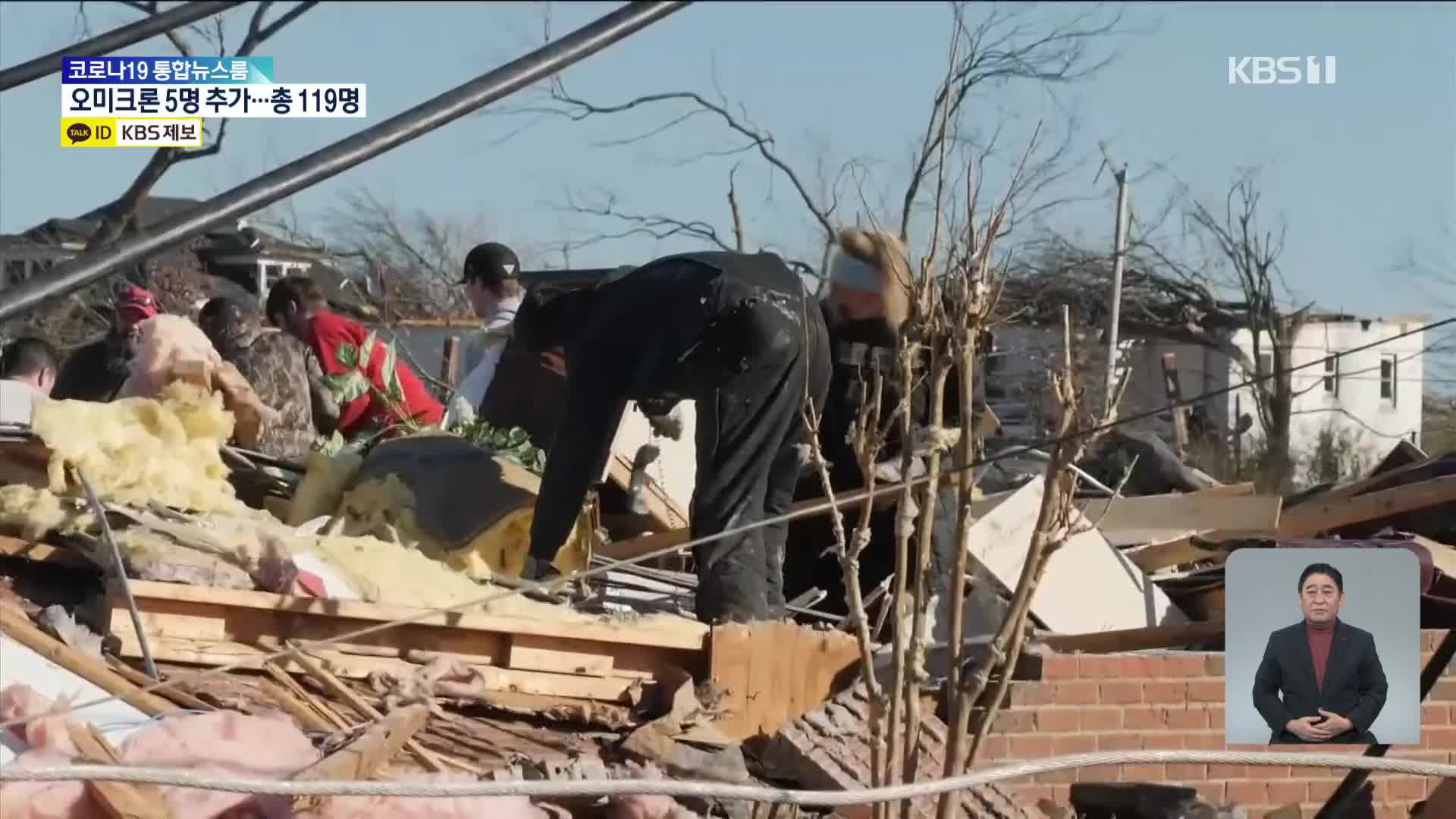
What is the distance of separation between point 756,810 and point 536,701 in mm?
642

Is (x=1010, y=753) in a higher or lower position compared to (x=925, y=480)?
lower

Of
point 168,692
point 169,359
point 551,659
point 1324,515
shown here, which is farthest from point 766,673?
point 1324,515

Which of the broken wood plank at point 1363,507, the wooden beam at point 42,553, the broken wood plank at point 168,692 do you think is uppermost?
the broken wood plank at point 1363,507

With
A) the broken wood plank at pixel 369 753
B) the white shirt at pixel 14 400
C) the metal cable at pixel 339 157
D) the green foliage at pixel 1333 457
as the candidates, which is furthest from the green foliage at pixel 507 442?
the green foliage at pixel 1333 457

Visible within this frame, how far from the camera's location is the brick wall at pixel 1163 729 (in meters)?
5.30

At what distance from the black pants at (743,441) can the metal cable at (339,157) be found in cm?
249

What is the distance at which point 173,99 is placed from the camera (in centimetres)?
430

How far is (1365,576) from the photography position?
5812 millimetres

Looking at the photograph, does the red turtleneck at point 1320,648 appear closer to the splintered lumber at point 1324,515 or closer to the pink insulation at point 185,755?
the splintered lumber at point 1324,515

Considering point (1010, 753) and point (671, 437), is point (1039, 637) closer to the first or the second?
point (1010, 753)

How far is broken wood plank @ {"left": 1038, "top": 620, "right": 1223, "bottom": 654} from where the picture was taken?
596 centimetres

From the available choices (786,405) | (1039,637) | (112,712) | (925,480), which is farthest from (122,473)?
(1039,637)

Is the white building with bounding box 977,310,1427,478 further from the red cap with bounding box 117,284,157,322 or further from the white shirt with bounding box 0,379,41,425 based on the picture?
the white shirt with bounding box 0,379,41,425

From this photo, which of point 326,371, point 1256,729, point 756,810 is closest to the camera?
point 756,810
